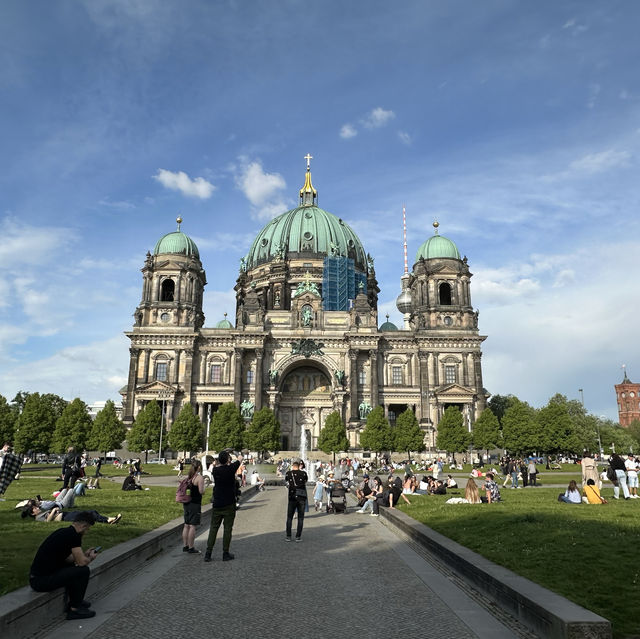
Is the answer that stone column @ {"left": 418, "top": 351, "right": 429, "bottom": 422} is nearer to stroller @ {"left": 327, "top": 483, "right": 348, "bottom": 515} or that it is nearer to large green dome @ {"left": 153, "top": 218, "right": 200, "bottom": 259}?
large green dome @ {"left": 153, "top": 218, "right": 200, "bottom": 259}

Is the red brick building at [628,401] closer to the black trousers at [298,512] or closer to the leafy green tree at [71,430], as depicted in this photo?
the leafy green tree at [71,430]

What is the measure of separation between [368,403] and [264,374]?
14.6m

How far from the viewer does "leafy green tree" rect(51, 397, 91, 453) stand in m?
58.3

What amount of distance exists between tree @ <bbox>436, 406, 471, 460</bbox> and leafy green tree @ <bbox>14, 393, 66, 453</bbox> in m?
43.6

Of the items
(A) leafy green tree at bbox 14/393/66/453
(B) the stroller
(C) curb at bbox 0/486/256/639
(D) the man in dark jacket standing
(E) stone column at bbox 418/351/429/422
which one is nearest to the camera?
(C) curb at bbox 0/486/256/639

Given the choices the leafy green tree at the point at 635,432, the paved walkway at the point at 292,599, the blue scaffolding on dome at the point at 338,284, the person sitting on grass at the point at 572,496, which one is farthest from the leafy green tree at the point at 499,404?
the paved walkway at the point at 292,599

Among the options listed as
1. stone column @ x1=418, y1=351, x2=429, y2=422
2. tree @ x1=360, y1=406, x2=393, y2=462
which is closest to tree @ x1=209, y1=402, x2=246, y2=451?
tree @ x1=360, y1=406, x2=393, y2=462

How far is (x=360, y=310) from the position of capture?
79812 millimetres

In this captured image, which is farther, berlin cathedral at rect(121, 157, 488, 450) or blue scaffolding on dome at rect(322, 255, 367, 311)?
blue scaffolding on dome at rect(322, 255, 367, 311)

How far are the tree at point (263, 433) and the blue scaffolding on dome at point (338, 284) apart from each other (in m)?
24.7

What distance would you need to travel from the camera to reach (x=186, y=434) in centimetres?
6550

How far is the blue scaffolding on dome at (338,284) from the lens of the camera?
8969 cm

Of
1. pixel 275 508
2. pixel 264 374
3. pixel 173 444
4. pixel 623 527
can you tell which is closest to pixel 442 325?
pixel 264 374

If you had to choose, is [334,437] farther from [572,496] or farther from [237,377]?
[572,496]
